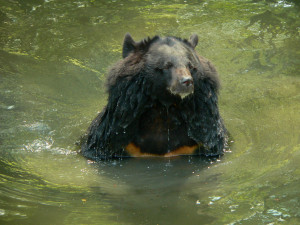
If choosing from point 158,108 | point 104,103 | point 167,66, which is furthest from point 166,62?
point 104,103

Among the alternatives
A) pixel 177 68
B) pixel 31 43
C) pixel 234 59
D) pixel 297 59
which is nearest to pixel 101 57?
pixel 31 43

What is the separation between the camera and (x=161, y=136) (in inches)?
338

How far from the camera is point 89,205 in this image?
6523mm

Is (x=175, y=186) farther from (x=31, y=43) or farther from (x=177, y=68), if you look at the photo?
(x=31, y=43)

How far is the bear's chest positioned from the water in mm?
228

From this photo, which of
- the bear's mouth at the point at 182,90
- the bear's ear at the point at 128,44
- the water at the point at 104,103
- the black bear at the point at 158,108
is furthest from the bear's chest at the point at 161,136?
the bear's ear at the point at 128,44

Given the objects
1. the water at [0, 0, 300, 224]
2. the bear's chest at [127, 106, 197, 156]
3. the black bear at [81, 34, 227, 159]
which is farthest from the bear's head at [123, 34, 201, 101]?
the water at [0, 0, 300, 224]

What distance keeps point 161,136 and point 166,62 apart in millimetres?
1313

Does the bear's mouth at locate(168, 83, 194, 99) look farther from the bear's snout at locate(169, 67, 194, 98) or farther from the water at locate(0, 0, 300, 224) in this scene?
the water at locate(0, 0, 300, 224)

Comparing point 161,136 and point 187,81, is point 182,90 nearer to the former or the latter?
point 187,81

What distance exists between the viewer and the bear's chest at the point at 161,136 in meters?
8.42

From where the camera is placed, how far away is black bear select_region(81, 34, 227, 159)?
7.99 m

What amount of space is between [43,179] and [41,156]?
1.30 meters

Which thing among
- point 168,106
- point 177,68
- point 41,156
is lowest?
point 41,156
